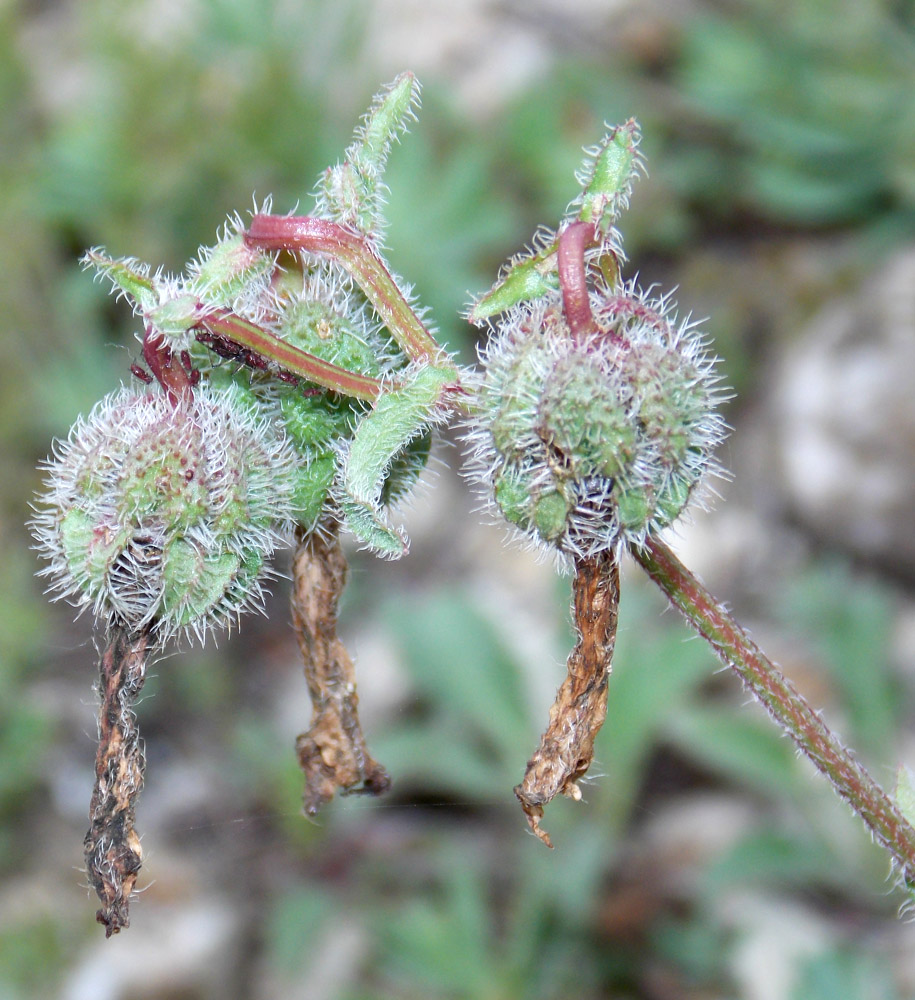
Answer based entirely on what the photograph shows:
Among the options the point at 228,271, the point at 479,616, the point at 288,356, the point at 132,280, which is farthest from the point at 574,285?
the point at 479,616

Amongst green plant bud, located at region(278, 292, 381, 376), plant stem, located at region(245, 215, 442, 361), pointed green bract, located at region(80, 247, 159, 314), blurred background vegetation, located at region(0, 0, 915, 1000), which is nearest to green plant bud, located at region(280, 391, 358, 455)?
green plant bud, located at region(278, 292, 381, 376)

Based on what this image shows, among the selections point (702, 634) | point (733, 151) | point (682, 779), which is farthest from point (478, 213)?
point (702, 634)

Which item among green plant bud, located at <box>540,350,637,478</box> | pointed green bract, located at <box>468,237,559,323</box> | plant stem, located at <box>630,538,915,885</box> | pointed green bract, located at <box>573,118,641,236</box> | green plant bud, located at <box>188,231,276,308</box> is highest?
green plant bud, located at <box>188,231,276,308</box>

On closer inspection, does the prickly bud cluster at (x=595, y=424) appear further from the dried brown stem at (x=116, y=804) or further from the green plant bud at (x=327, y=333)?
the dried brown stem at (x=116, y=804)

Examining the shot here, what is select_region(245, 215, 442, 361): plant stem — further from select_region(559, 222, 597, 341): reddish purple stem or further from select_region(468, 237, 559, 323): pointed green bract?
select_region(559, 222, 597, 341): reddish purple stem

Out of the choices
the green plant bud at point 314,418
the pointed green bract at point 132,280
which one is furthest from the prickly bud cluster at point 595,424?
the pointed green bract at point 132,280
